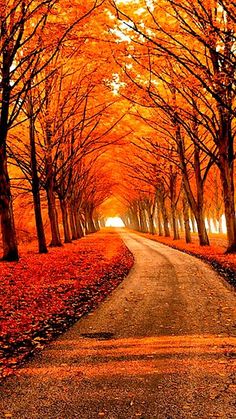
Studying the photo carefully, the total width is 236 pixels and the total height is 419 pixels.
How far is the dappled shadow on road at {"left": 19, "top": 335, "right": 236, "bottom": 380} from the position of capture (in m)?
5.61

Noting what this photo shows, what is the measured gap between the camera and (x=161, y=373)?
5500 millimetres

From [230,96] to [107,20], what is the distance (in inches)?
247

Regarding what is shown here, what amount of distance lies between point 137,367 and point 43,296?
560 centimetres

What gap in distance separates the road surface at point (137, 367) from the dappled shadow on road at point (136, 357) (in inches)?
0.5

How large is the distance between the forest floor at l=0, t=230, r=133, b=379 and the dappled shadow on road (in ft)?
1.81

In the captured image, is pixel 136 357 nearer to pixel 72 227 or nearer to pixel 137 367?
pixel 137 367

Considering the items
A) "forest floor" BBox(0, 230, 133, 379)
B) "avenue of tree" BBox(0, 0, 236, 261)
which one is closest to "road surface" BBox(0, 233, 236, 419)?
"forest floor" BBox(0, 230, 133, 379)

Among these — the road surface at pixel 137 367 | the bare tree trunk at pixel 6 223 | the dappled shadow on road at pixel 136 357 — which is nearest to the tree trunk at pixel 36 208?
the bare tree trunk at pixel 6 223

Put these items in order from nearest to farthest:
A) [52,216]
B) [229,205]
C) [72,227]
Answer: [229,205], [52,216], [72,227]

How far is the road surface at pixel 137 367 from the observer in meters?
4.59

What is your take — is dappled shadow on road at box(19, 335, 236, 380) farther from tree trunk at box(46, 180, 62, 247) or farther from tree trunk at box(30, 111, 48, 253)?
tree trunk at box(46, 180, 62, 247)

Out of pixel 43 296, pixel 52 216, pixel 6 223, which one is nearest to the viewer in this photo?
pixel 43 296

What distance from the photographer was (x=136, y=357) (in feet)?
20.2

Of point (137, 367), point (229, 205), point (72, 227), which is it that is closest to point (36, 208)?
point (229, 205)
